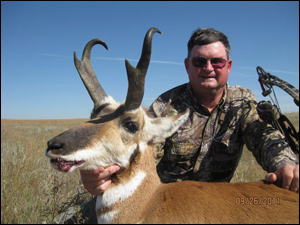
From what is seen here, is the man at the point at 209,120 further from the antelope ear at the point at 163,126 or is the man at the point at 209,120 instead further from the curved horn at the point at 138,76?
the curved horn at the point at 138,76

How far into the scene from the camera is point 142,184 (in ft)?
9.39

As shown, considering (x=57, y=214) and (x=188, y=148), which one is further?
(x=188, y=148)

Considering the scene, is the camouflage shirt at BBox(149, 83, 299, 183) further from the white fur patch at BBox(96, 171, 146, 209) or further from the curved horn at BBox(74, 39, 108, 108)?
the white fur patch at BBox(96, 171, 146, 209)

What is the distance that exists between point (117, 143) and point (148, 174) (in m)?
0.58

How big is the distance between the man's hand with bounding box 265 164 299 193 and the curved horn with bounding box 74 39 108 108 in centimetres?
255

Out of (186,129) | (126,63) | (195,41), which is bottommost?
(186,129)

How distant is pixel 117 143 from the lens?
283 centimetres

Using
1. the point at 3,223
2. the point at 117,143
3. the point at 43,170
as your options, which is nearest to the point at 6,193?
the point at 3,223

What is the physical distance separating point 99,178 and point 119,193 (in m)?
0.31

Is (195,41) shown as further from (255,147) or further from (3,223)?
(3,223)

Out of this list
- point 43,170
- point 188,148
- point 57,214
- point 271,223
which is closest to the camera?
point 271,223

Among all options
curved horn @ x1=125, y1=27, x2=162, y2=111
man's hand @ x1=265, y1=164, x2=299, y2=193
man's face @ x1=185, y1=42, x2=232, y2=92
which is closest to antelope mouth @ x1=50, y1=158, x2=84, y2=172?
curved horn @ x1=125, y1=27, x2=162, y2=111

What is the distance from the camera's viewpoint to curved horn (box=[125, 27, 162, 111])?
9.07ft

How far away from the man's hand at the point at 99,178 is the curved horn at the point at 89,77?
3.65 feet
